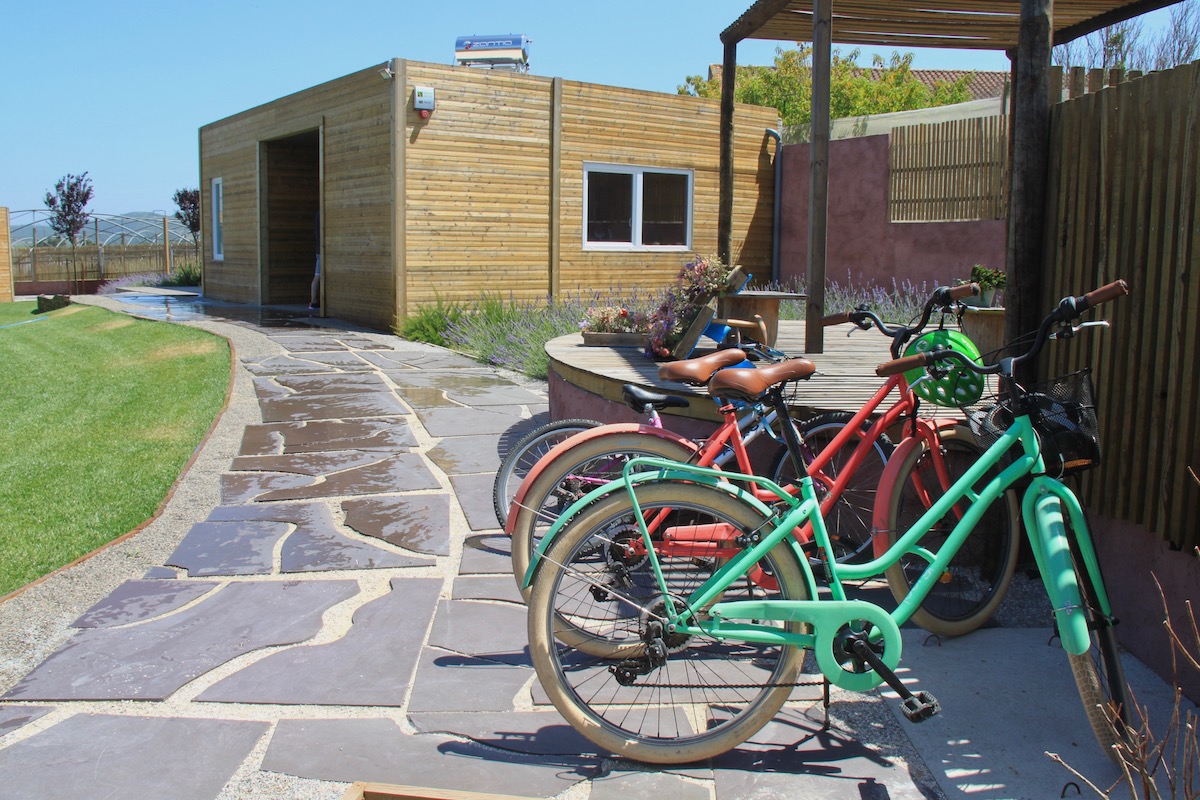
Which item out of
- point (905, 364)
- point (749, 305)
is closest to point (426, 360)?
point (749, 305)

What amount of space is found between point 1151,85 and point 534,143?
11.8 meters

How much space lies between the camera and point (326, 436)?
23.4ft

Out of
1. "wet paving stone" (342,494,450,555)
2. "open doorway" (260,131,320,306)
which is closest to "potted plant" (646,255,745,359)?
"wet paving stone" (342,494,450,555)

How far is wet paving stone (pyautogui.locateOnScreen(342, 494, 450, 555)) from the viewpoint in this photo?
4.89m

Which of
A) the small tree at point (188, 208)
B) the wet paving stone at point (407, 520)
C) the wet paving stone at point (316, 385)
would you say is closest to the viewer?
the wet paving stone at point (407, 520)

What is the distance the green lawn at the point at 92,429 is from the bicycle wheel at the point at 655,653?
253 centimetres

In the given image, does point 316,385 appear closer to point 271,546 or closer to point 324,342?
point 324,342

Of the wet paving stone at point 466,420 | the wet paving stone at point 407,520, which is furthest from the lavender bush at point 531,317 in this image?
the wet paving stone at point 407,520

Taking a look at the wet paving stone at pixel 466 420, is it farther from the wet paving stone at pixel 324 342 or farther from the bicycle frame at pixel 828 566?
the bicycle frame at pixel 828 566

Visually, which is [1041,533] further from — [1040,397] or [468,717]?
[468,717]

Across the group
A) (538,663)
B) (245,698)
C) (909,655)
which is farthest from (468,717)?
(909,655)

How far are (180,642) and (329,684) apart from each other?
70 centimetres

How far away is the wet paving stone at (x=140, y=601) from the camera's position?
12.8 feet

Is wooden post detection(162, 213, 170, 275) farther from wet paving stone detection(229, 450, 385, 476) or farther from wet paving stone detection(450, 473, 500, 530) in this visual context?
wet paving stone detection(450, 473, 500, 530)
